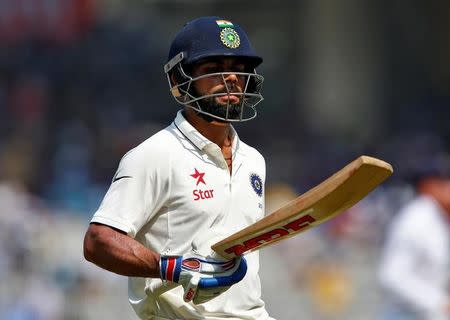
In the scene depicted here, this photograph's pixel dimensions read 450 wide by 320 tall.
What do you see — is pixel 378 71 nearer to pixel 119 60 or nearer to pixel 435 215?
pixel 119 60

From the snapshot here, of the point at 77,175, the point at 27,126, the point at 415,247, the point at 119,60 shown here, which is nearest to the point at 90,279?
the point at 415,247

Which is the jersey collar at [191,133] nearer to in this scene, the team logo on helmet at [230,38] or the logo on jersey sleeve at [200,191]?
the logo on jersey sleeve at [200,191]

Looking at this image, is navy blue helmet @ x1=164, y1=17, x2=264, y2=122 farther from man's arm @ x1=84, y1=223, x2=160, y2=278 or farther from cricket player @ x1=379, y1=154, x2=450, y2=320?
cricket player @ x1=379, y1=154, x2=450, y2=320

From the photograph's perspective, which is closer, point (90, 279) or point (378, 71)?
point (90, 279)

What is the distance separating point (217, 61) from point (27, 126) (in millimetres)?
14957

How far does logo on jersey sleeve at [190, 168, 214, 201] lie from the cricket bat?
0.24 meters

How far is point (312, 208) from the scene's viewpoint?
402 cm

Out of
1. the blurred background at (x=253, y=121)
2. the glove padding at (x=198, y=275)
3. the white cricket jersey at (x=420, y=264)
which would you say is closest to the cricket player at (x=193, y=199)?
the glove padding at (x=198, y=275)

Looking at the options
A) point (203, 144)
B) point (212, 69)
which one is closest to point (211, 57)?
point (212, 69)

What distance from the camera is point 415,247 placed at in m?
7.93

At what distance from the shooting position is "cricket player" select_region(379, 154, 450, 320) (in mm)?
7887

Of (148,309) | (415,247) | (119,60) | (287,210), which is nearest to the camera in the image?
(287,210)

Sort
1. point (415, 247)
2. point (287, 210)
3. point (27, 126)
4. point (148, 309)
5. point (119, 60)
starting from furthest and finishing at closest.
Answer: point (119, 60)
point (27, 126)
point (415, 247)
point (148, 309)
point (287, 210)

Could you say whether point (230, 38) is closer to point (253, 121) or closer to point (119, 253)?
point (119, 253)
